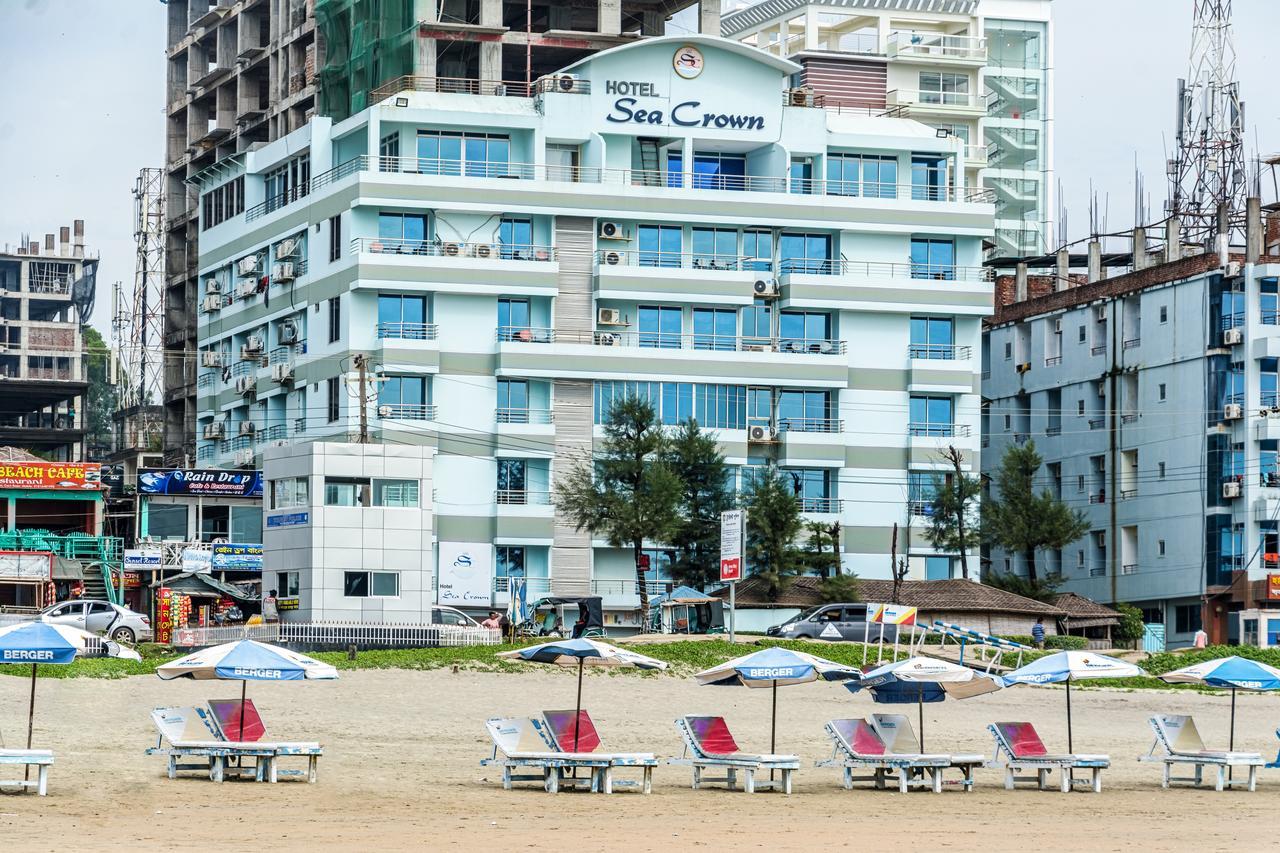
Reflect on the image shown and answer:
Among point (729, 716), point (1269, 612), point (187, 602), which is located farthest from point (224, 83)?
point (729, 716)

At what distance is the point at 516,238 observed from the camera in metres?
87.1

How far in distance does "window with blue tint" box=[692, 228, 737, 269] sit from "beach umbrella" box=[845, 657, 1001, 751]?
52.0 meters

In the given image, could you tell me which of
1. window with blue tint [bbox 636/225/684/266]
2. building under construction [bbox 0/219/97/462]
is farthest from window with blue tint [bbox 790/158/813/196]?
building under construction [bbox 0/219/97/462]

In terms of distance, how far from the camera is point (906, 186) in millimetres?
92500

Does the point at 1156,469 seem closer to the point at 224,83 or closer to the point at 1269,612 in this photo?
the point at 1269,612

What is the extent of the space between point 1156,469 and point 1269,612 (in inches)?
430

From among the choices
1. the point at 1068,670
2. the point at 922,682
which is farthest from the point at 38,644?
the point at 1068,670

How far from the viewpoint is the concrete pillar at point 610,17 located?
95812mm

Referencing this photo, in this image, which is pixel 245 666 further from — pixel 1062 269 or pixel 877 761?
pixel 1062 269

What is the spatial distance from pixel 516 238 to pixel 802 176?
42.7 ft

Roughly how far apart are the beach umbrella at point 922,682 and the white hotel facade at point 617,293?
45186 mm

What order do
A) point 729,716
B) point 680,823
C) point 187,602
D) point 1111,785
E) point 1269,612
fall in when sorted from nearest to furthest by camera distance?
point 680,823 < point 1111,785 < point 729,716 < point 187,602 < point 1269,612

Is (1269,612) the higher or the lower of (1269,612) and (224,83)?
the lower

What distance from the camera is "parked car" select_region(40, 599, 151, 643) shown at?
63.9 meters
